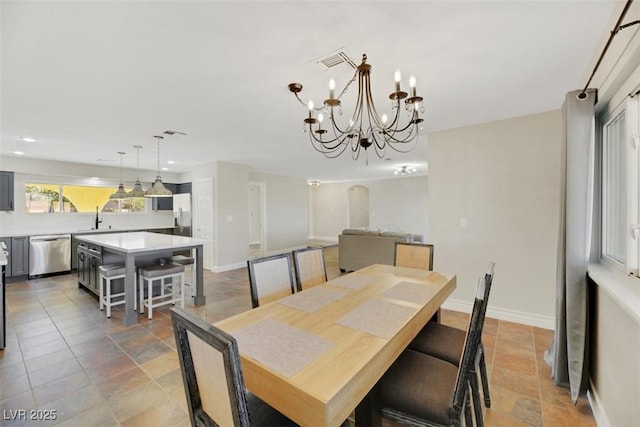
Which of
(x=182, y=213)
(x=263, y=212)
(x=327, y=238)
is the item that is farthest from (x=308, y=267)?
(x=327, y=238)

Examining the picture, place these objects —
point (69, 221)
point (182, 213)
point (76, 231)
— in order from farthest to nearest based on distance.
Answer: point (182, 213) → point (69, 221) → point (76, 231)

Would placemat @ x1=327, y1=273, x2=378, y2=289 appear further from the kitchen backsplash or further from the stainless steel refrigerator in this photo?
the kitchen backsplash

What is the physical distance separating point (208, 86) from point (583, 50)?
2.79 meters

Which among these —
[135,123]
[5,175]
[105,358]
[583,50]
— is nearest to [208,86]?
[135,123]

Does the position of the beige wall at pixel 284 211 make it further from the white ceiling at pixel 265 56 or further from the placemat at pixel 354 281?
the placemat at pixel 354 281

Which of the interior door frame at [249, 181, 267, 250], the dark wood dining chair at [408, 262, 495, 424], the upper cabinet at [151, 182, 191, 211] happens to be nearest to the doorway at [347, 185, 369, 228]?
the interior door frame at [249, 181, 267, 250]

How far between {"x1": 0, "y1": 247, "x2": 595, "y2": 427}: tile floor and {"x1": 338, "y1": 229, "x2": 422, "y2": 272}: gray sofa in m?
1.78

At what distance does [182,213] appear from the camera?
22.6 feet

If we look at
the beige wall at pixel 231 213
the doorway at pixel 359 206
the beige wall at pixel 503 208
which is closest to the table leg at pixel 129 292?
the beige wall at pixel 231 213

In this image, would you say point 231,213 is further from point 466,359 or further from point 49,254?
point 466,359

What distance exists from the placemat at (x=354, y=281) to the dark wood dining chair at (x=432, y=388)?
66 centimetres

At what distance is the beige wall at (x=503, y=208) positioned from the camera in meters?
3.02

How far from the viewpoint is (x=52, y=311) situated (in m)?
3.60

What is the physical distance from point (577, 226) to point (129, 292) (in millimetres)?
4360
